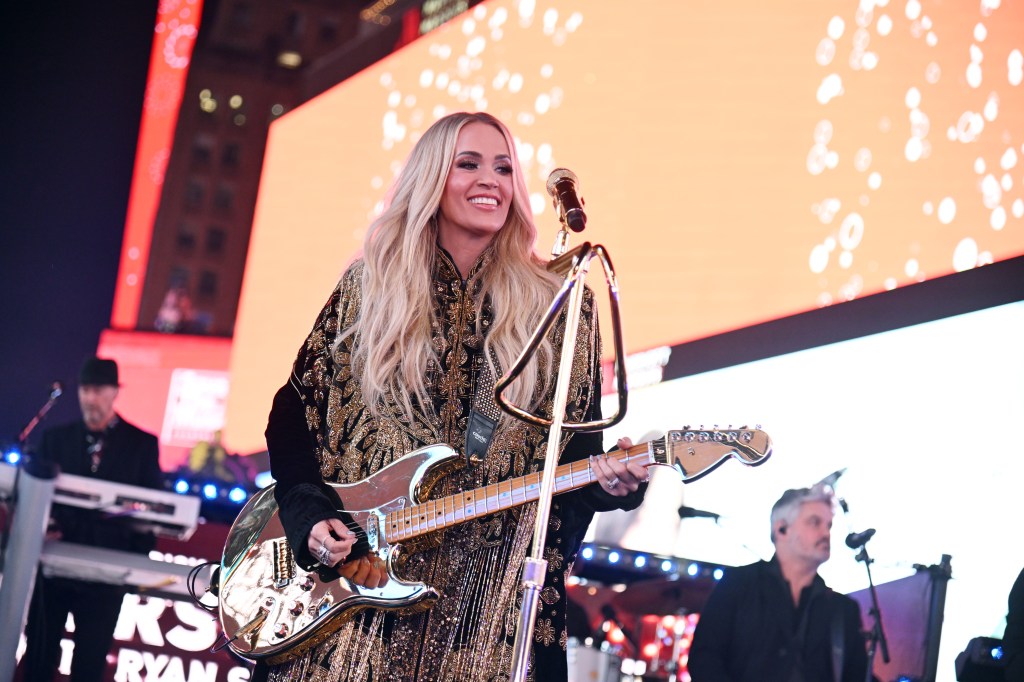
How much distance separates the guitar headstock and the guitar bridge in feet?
2.60

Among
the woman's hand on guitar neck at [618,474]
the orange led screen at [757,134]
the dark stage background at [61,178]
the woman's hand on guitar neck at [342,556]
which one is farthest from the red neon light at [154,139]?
the woman's hand on guitar neck at [618,474]

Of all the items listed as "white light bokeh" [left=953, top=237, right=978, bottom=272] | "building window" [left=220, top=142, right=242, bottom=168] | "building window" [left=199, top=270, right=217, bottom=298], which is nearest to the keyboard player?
"white light bokeh" [left=953, top=237, right=978, bottom=272]

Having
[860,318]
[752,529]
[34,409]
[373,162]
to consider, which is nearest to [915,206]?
[860,318]

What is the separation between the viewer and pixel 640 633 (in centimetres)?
430

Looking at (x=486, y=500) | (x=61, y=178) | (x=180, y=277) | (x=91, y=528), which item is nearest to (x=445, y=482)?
(x=486, y=500)

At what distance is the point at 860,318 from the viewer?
A: 3.60 m

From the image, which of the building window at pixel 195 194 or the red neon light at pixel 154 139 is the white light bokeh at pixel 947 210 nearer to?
the red neon light at pixel 154 139

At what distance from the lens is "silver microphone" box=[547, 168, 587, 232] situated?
1819mm

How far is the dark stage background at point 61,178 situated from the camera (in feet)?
21.8

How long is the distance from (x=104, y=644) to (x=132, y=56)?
427 cm

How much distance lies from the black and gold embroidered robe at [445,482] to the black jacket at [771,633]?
156 centimetres

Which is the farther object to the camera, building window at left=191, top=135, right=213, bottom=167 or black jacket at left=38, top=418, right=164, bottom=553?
building window at left=191, top=135, right=213, bottom=167

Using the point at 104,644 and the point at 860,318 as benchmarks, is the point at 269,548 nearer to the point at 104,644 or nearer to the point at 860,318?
the point at 860,318

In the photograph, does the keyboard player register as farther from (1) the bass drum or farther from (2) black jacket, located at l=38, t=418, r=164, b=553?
(1) the bass drum
